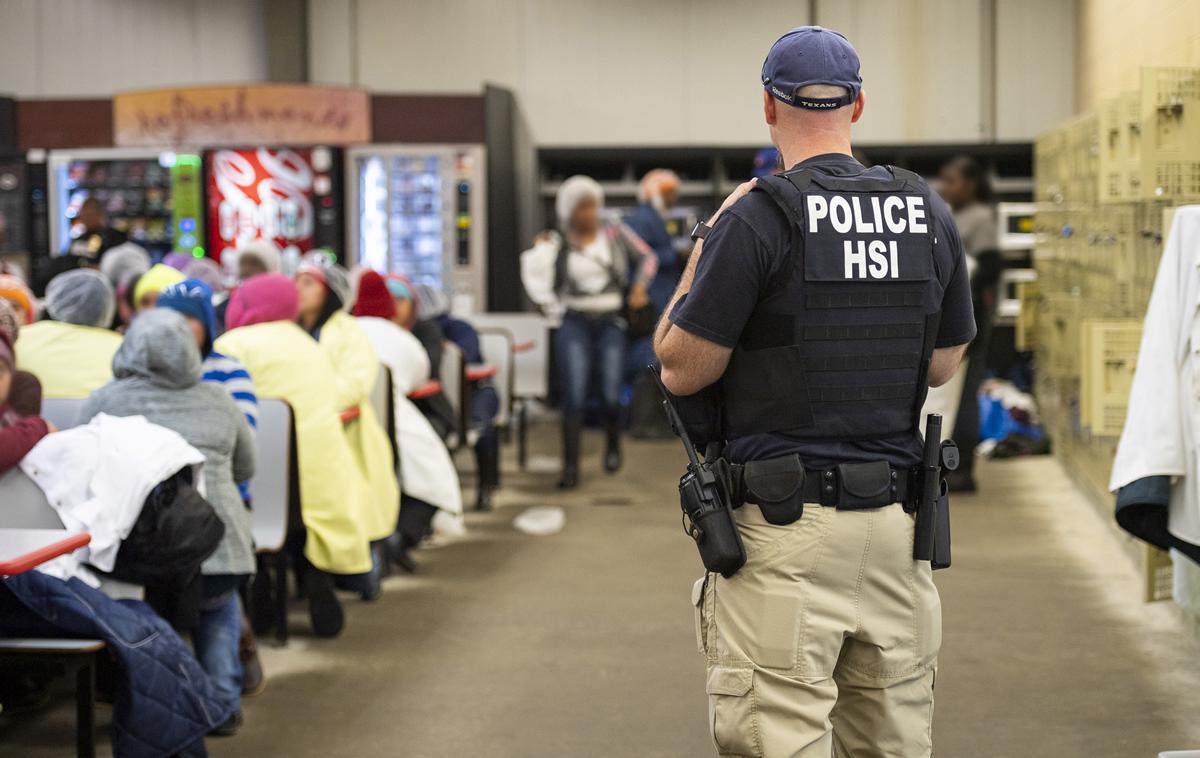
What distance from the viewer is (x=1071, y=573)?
19.6 ft

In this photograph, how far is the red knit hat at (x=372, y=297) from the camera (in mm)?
6328

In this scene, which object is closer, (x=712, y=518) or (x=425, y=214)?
(x=712, y=518)

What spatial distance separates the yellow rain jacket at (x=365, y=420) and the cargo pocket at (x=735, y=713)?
9.74 feet

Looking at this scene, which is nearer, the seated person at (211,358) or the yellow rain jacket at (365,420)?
the seated person at (211,358)

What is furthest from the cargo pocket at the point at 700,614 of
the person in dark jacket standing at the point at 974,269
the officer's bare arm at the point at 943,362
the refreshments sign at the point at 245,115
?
the refreshments sign at the point at 245,115

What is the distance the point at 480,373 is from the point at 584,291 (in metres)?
0.96

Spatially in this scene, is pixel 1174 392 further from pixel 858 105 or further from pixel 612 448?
pixel 612 448

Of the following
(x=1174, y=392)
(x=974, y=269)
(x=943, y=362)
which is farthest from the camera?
(x=974, y=269)

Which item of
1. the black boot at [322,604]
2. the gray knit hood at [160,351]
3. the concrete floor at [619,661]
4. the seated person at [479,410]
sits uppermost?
the gray knit hood at [160,351]

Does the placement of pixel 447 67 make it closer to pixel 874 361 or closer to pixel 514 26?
pixel 514 26

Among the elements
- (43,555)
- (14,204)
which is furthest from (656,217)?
(43,555)

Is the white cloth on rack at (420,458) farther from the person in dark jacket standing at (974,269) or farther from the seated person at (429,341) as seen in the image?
the person in dark jacket standing at (974,269)

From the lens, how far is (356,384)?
523cm

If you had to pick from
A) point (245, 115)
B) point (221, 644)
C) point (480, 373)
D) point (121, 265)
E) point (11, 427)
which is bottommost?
point (221, 644)
